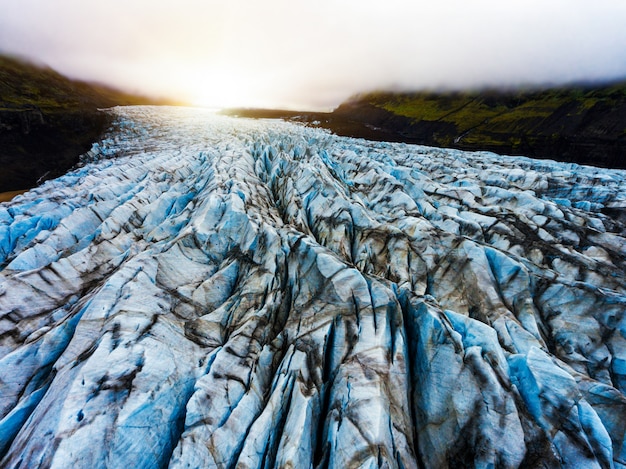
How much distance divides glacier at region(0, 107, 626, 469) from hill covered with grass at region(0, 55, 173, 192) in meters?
30.1

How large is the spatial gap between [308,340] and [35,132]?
65.1 meters

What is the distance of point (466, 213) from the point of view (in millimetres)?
17734

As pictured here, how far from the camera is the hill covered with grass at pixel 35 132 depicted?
37.1 meters

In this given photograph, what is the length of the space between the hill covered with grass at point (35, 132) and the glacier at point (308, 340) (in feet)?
98.8

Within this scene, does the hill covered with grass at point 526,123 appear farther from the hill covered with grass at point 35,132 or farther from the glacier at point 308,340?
the hill covered with grass at point 35,132

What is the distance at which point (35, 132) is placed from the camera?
4481 centimetres

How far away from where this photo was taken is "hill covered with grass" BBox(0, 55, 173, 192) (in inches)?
1460

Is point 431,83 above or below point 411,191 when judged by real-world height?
above

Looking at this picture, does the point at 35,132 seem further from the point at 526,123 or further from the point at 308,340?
the point at 526,123

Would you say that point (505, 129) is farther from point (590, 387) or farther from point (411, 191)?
point (590, 387)

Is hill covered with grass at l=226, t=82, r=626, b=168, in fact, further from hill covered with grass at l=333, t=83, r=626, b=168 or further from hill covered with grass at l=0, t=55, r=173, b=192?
hill covered with grass at l=0, t=55, r=173, b=192

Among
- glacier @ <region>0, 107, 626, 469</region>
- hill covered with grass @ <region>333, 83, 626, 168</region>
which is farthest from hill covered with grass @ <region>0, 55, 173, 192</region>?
hill covered with grass @ <region>333, 83, 626, 168</region>

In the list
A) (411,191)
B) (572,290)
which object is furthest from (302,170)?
(572,290)

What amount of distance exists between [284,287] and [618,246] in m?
18.7
